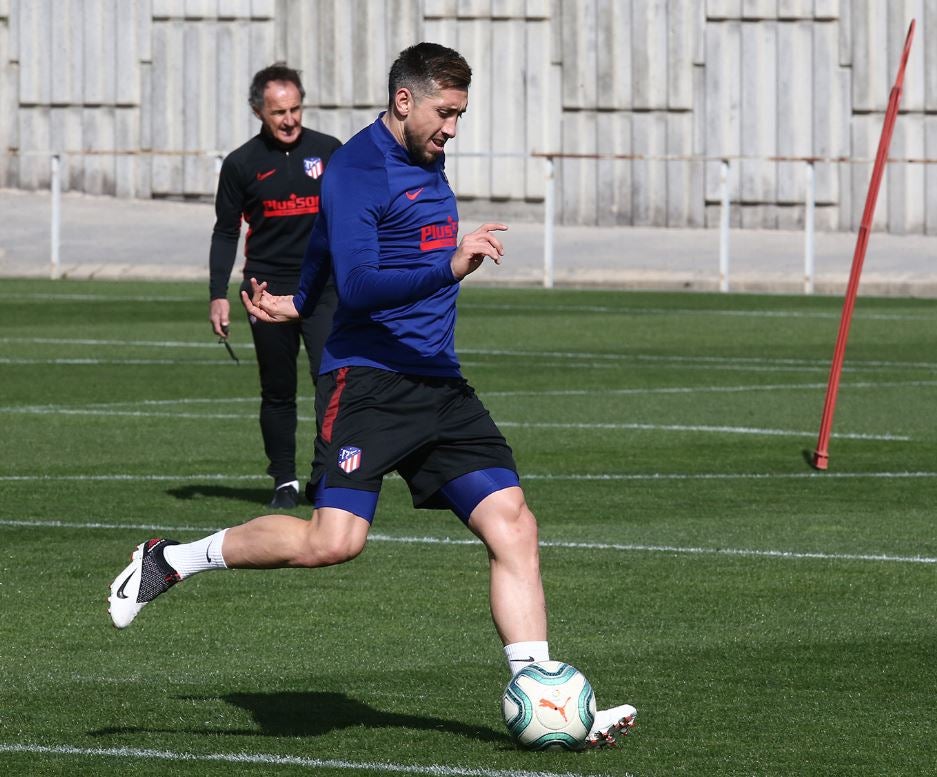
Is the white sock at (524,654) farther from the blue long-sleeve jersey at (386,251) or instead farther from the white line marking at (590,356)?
the white line marking at (590,356)

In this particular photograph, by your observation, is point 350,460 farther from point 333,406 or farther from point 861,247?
point 861,247

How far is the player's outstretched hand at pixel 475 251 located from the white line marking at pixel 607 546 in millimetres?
4007

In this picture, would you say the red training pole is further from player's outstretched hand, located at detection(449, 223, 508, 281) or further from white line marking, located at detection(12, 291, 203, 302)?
white line marking, located at detection(12, 291, 203, 302)

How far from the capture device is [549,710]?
248 inches

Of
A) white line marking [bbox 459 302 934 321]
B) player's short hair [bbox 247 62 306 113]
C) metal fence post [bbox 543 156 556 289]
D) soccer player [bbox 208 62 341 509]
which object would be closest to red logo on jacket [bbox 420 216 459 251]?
player's short hair [bbox 247 62 306 113]

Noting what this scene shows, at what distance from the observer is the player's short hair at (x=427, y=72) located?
6574 mm

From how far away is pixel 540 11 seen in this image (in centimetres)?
3812

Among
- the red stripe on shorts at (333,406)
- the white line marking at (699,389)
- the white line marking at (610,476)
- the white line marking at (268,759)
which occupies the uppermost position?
the red stripe on shorts at (333,406)

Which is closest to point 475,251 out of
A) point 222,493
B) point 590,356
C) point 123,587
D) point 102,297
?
point 123,587

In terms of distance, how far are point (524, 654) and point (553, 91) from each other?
3228 centimetres

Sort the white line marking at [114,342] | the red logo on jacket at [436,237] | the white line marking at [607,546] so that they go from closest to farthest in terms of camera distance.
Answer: the red logo on jacket at [436,237], the white line marking at [607,546], the white line marking at [114,342]

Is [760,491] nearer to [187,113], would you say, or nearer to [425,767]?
[425,767]

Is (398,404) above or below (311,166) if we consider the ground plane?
below

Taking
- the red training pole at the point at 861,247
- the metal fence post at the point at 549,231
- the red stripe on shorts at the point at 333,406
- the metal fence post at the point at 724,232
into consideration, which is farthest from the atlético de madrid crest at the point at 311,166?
the metal fence post at the point at 549,231
